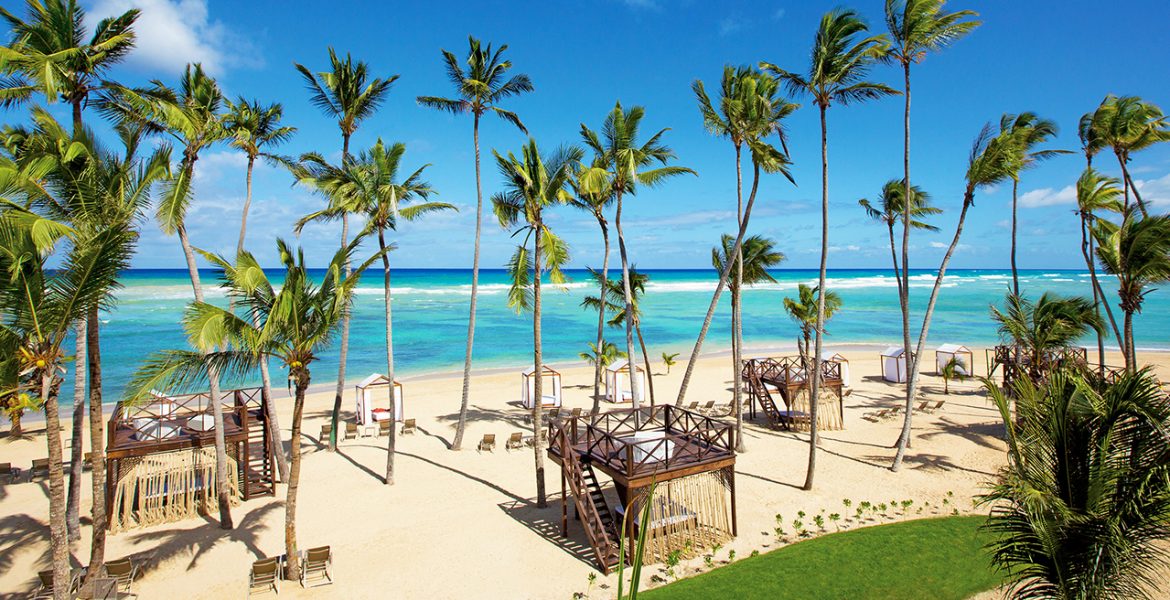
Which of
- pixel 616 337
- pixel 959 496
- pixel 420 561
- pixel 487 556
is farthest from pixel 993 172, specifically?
pixel 616 337

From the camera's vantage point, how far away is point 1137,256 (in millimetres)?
15977

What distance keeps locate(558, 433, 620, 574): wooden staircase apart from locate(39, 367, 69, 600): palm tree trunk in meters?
8.40

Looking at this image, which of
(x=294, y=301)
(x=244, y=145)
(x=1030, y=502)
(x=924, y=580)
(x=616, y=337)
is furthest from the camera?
(x=616, y=337)

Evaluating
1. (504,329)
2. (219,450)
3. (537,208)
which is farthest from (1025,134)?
(504,329)

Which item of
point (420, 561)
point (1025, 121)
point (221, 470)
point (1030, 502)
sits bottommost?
point (420, 561)

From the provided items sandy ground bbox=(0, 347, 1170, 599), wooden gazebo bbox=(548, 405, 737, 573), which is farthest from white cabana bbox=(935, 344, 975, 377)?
wooden gazebo bbox=(548, 405, 737, 573)

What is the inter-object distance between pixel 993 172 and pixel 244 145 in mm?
20246

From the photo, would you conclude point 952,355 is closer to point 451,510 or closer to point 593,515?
point 593,515

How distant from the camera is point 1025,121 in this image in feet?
66.4

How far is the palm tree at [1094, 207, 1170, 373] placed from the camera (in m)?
15.3

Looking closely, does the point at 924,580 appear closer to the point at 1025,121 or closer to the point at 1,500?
the point at 1025,121

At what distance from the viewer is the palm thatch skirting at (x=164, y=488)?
13.3 metres

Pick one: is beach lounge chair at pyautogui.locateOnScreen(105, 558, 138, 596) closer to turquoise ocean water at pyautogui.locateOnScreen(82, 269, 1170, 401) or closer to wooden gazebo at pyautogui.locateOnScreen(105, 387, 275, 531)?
wooden gazebo at pyautogui.locateOnScreen(105, 387, 275, 531)

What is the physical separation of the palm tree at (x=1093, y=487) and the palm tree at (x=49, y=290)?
1158 cm
